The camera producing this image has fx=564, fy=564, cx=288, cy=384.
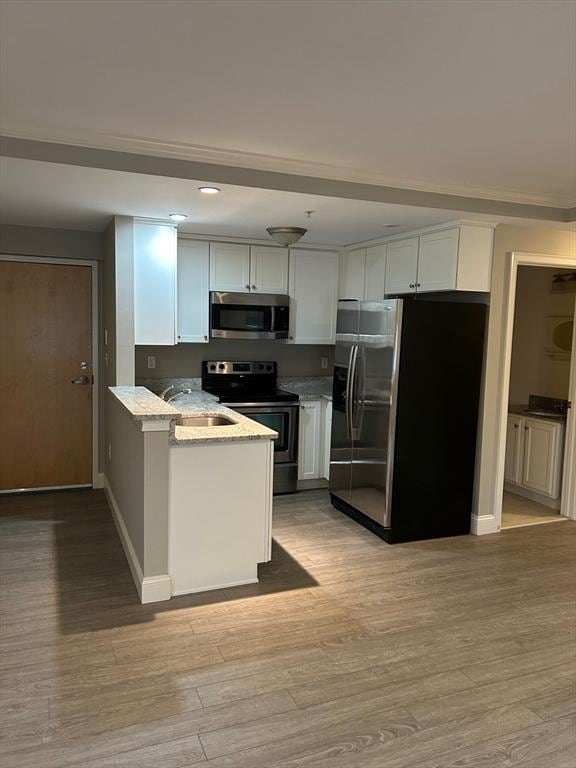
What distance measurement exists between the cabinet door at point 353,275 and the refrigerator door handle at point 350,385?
0.92 m

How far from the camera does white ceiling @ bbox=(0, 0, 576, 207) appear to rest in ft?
5.48

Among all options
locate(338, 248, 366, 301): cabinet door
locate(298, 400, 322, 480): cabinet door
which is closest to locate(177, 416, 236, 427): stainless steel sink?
locate(298, 400, 322, 480): cabinet door

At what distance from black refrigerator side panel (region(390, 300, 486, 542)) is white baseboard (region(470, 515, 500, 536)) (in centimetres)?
13

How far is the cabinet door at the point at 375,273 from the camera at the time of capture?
478cm

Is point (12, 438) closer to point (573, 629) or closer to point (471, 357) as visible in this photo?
point (471, 357)

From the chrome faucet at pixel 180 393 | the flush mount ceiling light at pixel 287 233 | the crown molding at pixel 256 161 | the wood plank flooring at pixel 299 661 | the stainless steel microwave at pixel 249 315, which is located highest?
the crown molding at pixel 256 161

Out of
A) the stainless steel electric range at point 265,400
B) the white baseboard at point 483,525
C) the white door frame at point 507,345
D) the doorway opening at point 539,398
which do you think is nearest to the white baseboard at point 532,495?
the doorway opening at point 539,398

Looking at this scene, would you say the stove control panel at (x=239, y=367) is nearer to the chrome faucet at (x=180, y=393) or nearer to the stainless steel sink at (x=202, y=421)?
the chrome faucet at (x=180, y=393)

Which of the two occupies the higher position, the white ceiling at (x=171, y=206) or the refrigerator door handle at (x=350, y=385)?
the white ceiling at (x=171, y=206)

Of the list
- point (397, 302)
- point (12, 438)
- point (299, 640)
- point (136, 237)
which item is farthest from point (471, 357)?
point (12, 438)

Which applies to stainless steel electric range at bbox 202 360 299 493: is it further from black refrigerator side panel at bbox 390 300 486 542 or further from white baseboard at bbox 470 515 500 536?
white baseboard at bbox 470 515 500 536

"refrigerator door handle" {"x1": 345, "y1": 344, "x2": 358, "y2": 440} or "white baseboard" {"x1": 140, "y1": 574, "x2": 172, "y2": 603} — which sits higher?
"refrigerator door handle" {"x1": 345, "y1": 344, "x2": 358, "y2": 440}

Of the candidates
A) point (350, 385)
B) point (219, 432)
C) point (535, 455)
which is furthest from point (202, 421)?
point (535, 455)

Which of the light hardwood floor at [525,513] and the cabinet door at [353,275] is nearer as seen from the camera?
the light hardwood floor at [525,513]
